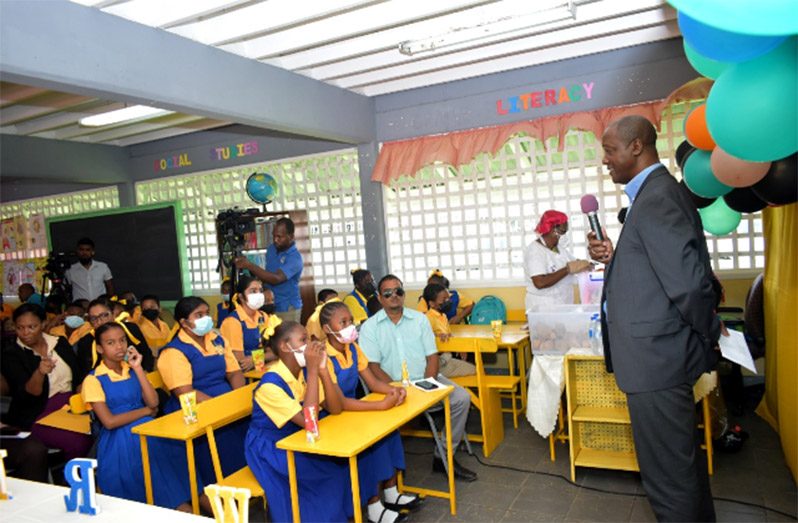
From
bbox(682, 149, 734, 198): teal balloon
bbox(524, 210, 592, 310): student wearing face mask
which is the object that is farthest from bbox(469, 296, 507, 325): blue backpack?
bbox(682, 149, 734, 198): teal balloon

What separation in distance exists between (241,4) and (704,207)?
3310mm

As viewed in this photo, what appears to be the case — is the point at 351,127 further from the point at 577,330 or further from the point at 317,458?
the point at 317,458

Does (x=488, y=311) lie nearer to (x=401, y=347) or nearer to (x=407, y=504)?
(x=401, y=347)

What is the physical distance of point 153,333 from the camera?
6301 mm

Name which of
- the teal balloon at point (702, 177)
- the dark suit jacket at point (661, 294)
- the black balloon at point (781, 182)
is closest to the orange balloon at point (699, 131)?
the teal balloon at point (702, 177)

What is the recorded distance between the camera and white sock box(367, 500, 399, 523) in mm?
3570

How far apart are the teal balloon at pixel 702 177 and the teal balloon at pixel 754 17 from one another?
151cm

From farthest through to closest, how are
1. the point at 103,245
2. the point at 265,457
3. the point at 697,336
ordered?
the point at 103,245, the point at 265,457, the point at 697,336

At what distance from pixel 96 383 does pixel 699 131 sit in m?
3.59

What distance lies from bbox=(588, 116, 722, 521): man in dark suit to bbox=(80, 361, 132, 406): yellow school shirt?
9.58ft

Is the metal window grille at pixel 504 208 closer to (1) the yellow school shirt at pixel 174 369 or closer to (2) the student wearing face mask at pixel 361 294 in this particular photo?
(2) the student wearing face mask at pixel 361 294

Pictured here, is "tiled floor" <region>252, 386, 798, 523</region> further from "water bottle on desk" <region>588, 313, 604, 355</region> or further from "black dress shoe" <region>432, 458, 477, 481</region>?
"water bottle on desk" <region>588, 313, 604, 355</region>

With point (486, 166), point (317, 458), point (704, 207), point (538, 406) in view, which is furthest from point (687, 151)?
point (486, 166)

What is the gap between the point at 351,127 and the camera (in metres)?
6.71
